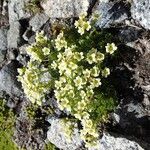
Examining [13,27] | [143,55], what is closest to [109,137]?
[143,55]

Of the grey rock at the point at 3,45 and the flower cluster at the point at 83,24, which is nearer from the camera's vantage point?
the flower cluster at the point at 83,24

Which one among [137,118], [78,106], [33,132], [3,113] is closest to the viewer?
[78,106]

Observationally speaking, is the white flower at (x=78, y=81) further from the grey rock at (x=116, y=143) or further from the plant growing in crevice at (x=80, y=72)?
the grey rock at (x=116, y=143)

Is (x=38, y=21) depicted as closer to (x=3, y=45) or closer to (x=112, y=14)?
(x=3, y=45)

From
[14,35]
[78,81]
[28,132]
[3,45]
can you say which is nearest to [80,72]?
[78,81]

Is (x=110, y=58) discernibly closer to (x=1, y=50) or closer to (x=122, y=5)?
(x=122, y=5)

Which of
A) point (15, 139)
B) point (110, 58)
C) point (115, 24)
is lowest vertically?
point (15, 139)

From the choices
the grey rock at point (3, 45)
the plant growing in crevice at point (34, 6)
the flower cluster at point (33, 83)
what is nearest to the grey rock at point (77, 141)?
the flower cluster at point (33, 83)
